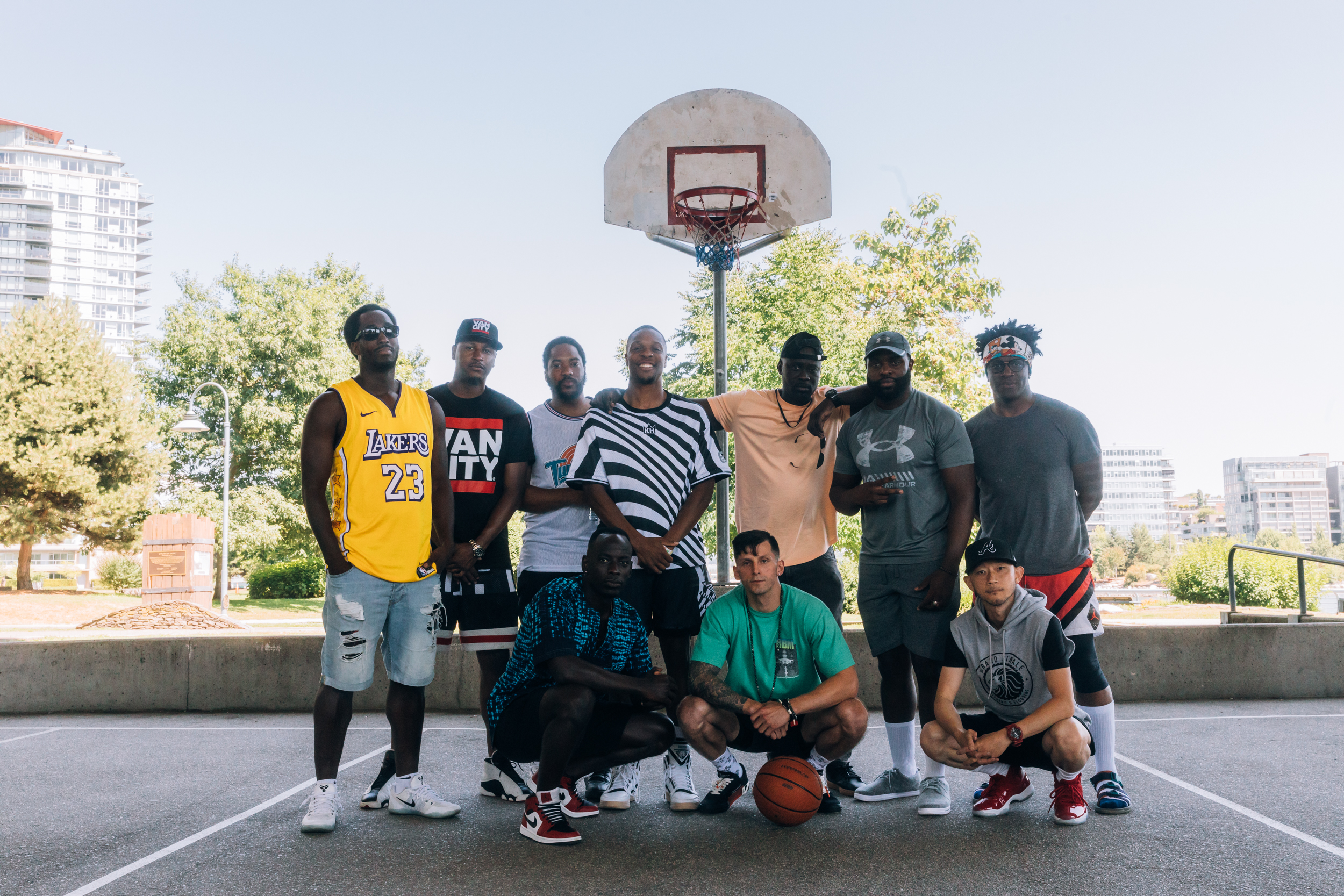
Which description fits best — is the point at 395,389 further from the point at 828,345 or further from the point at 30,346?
the point at 30,346

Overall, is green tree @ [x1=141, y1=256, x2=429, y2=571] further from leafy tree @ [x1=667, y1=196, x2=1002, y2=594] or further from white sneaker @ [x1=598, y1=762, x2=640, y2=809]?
white sneaker @ [x1=598, y1=762, x2=640, y2=809]

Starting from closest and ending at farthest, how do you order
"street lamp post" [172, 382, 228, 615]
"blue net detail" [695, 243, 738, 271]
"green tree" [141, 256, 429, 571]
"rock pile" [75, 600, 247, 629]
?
"blue net detail" [695, 243, 738, 271], "rock pile" [75, 600, 247, 629], "street lamp post" [172, 382, 228, 615], "green tree" [141, 256, 429, 571]

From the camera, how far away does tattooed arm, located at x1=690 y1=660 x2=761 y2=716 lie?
4117 mm

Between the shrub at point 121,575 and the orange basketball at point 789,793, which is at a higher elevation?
the orange basketball at point 789,793

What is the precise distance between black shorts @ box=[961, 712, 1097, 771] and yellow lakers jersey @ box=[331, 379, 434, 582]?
2.61m

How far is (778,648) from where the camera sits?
4.29 meters

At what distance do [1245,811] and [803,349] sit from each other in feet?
9.56

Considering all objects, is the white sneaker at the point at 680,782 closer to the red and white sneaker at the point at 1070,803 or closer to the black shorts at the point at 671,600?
the black shorts at the point at 671,600

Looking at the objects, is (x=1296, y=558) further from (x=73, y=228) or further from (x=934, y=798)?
(x=73, y=228)

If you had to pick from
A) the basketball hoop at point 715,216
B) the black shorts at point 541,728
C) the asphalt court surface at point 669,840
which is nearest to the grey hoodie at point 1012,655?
the asphalt court surface at point 669,840

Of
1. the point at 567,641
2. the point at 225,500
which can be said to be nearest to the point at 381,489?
the point at 567,641

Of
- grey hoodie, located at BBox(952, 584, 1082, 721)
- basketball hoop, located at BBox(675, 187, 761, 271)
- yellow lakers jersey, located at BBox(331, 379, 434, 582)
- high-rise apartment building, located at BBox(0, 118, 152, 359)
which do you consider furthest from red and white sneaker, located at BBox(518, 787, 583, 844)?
Answer: high-rise apartment building, located at BBox(0, 118, 152, 359)

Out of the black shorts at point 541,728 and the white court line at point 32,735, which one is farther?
the white court line at point 32,735

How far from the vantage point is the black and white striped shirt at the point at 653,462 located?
458cm
